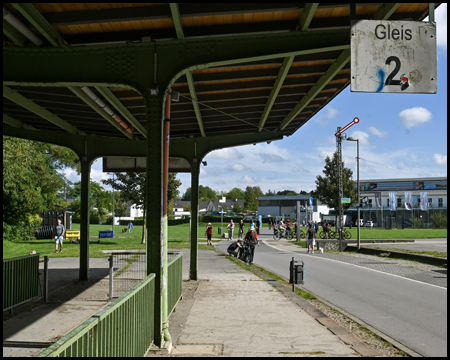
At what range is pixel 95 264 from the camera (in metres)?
19.1

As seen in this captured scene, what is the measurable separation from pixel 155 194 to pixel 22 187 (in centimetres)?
3109

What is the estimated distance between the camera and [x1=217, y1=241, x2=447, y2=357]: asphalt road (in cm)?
830

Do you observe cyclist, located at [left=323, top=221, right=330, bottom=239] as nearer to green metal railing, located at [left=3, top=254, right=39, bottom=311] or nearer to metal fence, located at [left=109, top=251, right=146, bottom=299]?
metal fence, located at [left=109, top=251, right=146, bottom=299]

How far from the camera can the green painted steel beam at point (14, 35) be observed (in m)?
6.46

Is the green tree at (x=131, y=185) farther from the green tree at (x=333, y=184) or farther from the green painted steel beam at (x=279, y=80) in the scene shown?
the green tree at (x=333, y=184)

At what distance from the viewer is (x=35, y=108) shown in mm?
11219

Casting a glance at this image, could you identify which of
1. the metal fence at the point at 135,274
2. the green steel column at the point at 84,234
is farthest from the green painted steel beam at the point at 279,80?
the green steel column at the point at 84,234

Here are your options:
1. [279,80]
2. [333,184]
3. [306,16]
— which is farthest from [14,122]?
[333,184]

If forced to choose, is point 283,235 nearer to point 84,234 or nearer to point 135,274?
point 135,274

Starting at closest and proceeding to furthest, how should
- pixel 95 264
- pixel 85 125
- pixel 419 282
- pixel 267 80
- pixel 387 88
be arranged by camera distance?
1. pixel 387 88
2. pixel 267 80
3. pixel 85 125
4. pixel 419 282
5. pixel 95 264

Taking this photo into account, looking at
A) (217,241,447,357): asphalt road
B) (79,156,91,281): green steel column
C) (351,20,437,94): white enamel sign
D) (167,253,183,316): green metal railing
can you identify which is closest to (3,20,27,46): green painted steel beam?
(167,253,183,316): green metal railing

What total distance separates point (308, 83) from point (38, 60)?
18.1 feet

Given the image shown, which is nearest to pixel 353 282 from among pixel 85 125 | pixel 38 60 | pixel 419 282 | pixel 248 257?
pixel 419 282

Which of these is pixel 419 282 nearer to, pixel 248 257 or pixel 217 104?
pixel 248 257
